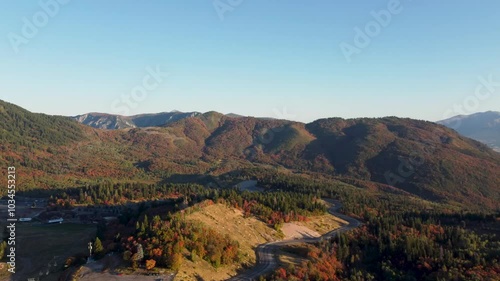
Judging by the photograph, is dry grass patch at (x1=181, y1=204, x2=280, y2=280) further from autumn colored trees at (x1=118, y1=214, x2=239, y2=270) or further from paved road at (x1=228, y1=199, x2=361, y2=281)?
autumn colored trees at (x1=118, y1=214, x2=239, y2=270)

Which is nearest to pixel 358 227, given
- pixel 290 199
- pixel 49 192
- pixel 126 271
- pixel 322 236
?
pixel 322 236

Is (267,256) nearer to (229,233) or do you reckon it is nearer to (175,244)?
(229,233)

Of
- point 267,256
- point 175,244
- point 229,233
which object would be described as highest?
point 175,244

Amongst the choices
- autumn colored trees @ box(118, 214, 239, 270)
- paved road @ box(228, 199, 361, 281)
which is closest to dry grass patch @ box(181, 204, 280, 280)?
paved road @ box(228, 199, 361, 281)

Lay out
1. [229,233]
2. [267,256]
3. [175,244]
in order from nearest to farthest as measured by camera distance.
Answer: [175,244]
[267,256]
[229,233]

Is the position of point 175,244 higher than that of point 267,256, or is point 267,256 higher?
point 175,244

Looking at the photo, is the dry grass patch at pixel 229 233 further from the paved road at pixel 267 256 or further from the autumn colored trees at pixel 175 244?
the autumn colored trees at pixel 175 244

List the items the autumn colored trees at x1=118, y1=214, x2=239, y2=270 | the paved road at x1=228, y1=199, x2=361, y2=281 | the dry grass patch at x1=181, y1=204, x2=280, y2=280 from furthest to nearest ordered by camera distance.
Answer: the paved road at x1=228, y1=199, x2=361, y2=281
the dry grass patch at x1=181, y1=204, x2=280, y2=280
the autumn colored trees at x1=118, y1=214, x2=239, y2=270

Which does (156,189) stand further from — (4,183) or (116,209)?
(4,183)

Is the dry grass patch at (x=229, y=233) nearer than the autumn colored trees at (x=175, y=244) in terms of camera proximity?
No

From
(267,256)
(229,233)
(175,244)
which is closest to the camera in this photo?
(175,244)

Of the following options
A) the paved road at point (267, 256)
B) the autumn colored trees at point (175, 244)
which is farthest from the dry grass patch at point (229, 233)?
the autumn colored trees at point (175, 244)

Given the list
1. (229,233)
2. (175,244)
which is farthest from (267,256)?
(175,244)
